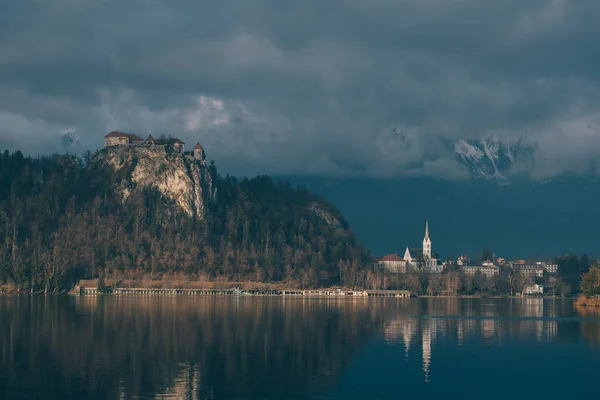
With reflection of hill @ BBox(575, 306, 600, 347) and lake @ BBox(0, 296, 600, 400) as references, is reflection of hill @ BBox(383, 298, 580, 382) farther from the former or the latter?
lake @ BBox(0, 296, 600, 400)

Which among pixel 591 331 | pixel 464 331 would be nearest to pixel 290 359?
pixel 464 331

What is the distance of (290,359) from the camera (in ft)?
326

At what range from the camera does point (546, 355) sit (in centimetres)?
10812

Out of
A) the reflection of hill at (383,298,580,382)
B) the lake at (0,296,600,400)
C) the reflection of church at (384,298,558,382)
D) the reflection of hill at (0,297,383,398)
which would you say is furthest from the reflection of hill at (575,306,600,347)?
the reflection of hill at (0,297,383,398)

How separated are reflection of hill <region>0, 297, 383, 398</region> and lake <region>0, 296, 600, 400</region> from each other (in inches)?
7.9

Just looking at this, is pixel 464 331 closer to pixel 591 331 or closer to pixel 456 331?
pixel 456 331

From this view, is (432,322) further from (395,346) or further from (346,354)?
(346,354)

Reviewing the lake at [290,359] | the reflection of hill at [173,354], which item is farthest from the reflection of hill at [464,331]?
the reflection of hill at [173,354]

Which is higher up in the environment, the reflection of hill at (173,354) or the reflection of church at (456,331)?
the reflection of hill at (173,354)

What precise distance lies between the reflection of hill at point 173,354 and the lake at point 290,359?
201 mm

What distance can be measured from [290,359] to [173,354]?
49.6 feet

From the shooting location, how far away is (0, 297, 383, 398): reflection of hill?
258 feet

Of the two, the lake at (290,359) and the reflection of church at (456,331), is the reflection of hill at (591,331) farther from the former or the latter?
the reflection of church at (456,331)

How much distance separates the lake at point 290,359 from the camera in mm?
78562
